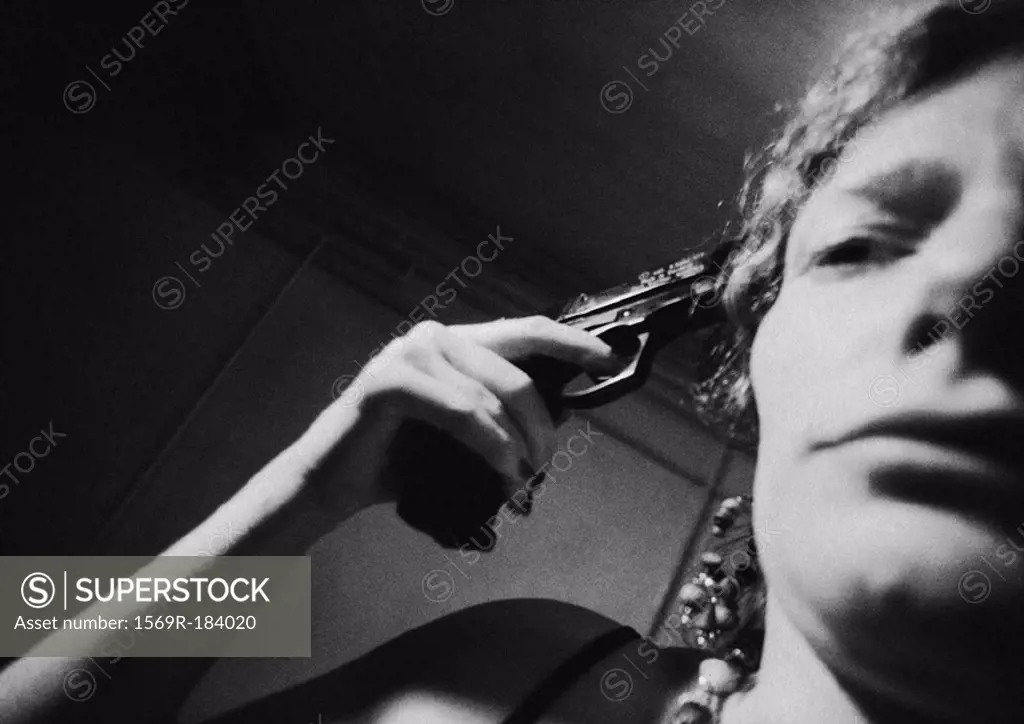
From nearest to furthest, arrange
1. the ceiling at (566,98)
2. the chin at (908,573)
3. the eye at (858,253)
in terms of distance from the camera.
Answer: the chin at (908,573), the eye at (858,253), the ceiling at (566,98)

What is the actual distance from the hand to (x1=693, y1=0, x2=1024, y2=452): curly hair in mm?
160

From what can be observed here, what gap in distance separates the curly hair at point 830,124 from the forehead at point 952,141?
2 centimetres

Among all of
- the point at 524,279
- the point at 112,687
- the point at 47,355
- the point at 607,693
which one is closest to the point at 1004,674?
the point at 607,693

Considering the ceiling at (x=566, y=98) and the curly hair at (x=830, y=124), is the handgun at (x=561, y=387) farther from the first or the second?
the ceiling at (x=566, y=98)

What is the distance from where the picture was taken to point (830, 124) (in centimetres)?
62

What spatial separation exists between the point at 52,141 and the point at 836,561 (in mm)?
1344

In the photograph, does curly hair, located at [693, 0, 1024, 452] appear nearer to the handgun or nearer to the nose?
the handgun

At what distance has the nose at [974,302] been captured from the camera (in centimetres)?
39

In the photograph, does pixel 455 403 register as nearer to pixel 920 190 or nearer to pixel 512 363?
pixel 512 363

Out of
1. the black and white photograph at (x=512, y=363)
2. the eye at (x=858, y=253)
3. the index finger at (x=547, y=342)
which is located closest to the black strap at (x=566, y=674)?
the black and white photograph at (x=512, y=363)

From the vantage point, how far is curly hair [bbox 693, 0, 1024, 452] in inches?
20.2

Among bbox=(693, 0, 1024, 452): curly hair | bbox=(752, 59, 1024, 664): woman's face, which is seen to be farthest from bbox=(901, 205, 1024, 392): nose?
bbox=(693, 0, 1024, 452): curly hair

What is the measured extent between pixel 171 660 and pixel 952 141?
30.0 inches

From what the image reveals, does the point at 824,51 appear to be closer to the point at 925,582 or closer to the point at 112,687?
the point at 925,582
